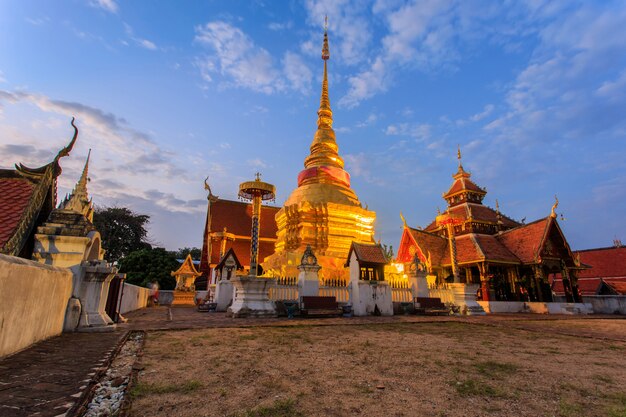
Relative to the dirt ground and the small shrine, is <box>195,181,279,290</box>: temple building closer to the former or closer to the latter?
the small shrine

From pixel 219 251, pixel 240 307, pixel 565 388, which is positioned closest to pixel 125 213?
pixel 219 251

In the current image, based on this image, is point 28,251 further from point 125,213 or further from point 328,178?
point 125,213

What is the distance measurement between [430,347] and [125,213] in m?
37.7

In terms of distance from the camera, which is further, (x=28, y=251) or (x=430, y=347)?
(x=28, y=251)

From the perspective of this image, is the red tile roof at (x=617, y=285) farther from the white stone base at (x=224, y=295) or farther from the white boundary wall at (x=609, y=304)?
the white stone base at (x=224, y=295)

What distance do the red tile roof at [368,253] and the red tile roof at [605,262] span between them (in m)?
18.9

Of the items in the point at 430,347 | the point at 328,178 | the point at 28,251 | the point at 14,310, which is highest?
the point at 328,178

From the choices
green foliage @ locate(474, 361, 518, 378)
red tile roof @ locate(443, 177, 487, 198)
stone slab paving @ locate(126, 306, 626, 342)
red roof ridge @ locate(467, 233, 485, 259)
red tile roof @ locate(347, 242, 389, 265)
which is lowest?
stone slab paving @ locate(126, 306, 626, 342)

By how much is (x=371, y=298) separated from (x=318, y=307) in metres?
2.38

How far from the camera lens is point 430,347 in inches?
198

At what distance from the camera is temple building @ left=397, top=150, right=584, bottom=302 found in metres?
16.7

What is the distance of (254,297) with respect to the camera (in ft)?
35.9

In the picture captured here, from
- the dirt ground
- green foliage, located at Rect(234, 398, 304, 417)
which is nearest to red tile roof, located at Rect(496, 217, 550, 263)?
the dirt ground

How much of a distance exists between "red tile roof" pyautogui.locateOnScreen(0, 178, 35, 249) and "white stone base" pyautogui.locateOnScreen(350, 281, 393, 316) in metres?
9.82
